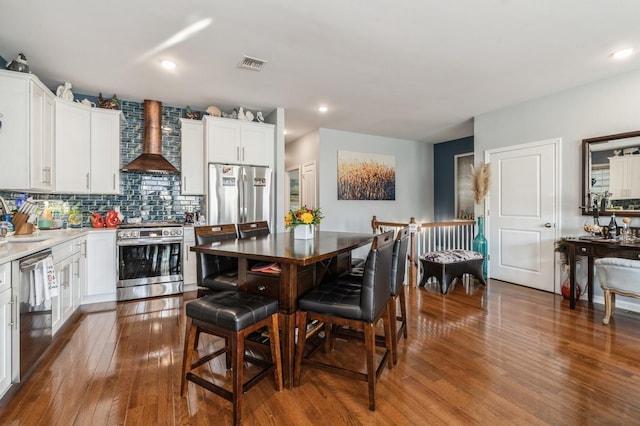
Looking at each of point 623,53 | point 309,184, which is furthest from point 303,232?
point 309,184

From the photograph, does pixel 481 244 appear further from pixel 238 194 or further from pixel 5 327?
pixel 5 327

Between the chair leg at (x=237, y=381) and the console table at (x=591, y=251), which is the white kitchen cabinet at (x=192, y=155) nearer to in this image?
the chair leg at (x=237, y=381)

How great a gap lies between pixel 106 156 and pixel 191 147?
1.02m

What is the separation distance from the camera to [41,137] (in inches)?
125

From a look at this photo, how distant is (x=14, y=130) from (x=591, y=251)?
570cm

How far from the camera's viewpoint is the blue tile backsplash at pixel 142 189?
4.23 meters

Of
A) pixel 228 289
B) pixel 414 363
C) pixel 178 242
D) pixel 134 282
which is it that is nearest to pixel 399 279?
pixel 414 363

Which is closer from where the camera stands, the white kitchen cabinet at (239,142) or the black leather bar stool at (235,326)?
the black leather bar stool at (235,326)

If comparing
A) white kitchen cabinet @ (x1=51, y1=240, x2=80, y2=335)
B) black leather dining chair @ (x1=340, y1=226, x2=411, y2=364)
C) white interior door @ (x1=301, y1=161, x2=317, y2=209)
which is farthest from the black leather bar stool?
white interior door @ (x1=301, y1=161, x2=317, y2=209)

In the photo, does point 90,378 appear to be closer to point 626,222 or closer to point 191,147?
point 191,147

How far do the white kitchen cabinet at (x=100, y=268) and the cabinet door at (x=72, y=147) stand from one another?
650 millimetres

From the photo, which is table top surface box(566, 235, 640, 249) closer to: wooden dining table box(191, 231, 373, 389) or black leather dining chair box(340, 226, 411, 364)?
black leather dining chair box(340, 226, 411, 364)

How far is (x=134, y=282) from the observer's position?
3.85 m

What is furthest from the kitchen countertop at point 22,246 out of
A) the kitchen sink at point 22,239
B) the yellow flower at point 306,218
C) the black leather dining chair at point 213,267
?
the yellow flower at point 306,218
